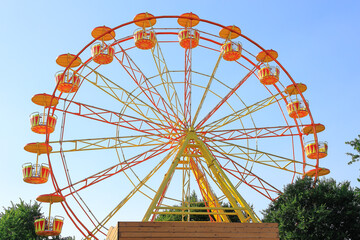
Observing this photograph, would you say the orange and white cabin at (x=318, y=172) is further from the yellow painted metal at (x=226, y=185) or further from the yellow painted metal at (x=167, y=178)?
the yellow painted metal at (x=167, y=178)

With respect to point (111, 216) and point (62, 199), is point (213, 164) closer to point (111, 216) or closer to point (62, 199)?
point (111, 216)

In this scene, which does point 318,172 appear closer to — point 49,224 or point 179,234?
point 179,234

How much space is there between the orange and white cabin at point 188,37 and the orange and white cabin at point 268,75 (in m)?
3.36

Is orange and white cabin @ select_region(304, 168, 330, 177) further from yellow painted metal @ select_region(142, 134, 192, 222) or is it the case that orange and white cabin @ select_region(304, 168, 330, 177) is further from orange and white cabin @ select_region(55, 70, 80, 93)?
orange and white cabin @ select_region(55, 70, 80, 93)

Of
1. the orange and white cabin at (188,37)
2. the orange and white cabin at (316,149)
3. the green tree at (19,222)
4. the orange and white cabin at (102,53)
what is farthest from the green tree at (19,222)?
the orange and white cabin at (316,149)

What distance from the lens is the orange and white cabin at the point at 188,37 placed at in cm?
2080

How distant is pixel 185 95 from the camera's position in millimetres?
Answer: 20000

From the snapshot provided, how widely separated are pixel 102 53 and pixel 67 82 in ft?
6.75

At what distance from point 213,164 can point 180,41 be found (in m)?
6.28

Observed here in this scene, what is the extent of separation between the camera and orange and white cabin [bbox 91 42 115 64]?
2031 cm

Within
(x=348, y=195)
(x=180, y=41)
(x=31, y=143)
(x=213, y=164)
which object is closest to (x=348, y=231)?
(x=348, y=195)

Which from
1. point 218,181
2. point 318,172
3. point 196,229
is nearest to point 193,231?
point 196,229

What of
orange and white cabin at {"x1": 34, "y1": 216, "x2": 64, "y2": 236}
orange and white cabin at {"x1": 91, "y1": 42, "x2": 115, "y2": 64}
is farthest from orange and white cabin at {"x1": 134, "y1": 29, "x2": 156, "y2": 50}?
orange and white cabin at {"x1": 34, "y1": 216, "x2": 64, "y2": 236}

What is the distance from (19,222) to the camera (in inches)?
993
